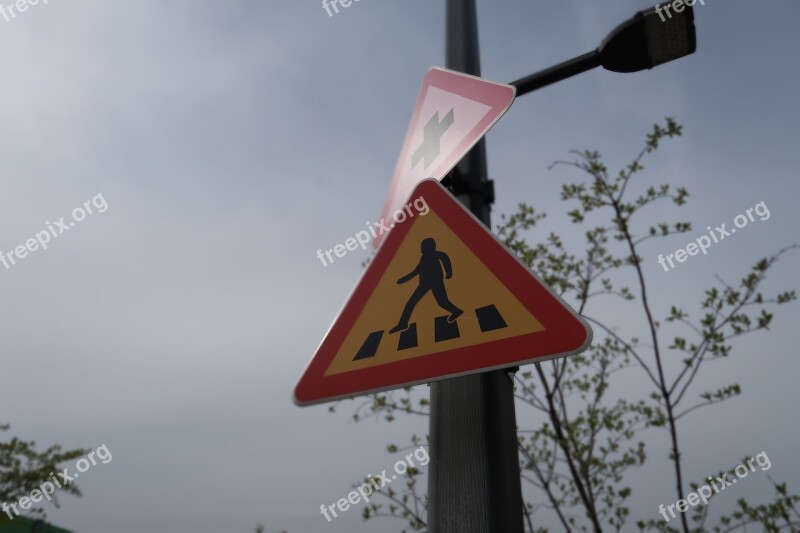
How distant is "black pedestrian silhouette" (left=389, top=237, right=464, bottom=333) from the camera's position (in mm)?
1313

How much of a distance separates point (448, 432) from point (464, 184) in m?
0.80

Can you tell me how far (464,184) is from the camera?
1.71 m

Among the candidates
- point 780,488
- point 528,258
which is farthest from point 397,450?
point 780,488

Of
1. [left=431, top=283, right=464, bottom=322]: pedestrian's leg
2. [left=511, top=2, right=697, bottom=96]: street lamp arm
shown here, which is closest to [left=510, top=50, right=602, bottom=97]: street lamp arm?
[left=511, top=2, right=697, bottom=96]: street lamp arm

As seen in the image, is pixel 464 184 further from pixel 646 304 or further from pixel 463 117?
pixel 646 304

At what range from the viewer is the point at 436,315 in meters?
1.30

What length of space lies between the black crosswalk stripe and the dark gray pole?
0.52ft

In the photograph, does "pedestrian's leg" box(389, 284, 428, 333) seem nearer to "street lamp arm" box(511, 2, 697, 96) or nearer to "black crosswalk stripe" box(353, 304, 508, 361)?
"black crosswalk stripe" box(353, 304, 508, 361)

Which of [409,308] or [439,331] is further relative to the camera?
[409,308]

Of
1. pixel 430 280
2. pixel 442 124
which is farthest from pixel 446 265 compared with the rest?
pixel 442 124

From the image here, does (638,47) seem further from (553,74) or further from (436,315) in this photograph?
(436,315)

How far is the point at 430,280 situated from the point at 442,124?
801mm

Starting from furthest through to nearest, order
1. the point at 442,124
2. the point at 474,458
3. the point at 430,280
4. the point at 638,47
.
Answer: the point at 442,124 → the point at 638,47 → the point at 430,280 → the point at 474,458

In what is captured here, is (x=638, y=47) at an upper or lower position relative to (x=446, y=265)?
upper
